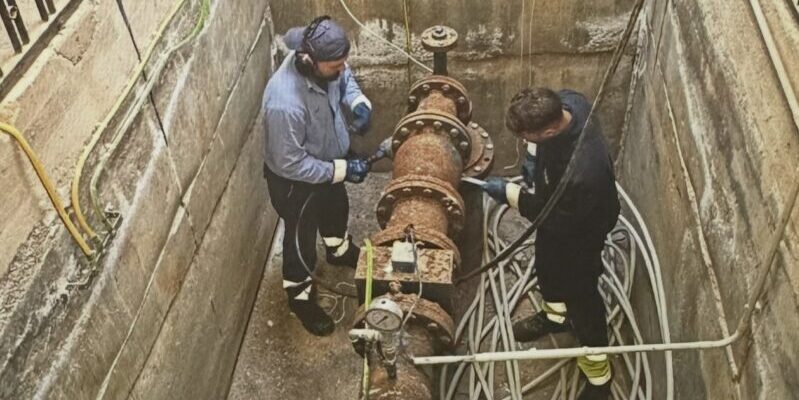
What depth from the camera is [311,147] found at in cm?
401

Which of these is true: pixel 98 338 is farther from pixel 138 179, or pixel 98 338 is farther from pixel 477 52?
pixel 477 52

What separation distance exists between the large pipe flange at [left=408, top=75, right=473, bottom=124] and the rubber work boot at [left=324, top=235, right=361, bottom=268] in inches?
44.3

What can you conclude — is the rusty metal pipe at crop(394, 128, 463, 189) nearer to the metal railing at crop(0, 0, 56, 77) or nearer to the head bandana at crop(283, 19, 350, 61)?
Answer: the head bandana at crop(283, 19, 350, 61)

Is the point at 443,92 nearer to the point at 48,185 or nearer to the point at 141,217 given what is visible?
the point at 141,217

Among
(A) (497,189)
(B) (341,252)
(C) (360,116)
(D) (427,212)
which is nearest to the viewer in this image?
(D) (427,212)

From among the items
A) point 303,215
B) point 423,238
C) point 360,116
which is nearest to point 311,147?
point 303,215

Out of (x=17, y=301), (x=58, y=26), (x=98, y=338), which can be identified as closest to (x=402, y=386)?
(x=98, y=338)

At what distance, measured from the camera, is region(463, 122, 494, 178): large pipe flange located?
399 centimetres

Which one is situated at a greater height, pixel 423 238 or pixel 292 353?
pixel 423 238

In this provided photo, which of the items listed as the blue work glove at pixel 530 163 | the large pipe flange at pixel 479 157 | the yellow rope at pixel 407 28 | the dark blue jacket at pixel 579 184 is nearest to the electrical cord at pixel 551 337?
the dark blue jacket at pixel 579 184

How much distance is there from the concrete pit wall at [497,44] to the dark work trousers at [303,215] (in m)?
1.24

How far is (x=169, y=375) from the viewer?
3.31 meters

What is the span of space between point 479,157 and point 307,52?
46.6 inches

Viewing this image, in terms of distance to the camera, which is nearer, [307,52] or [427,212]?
[427,212]
